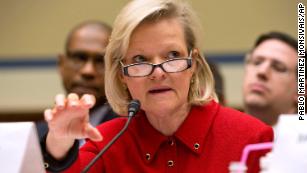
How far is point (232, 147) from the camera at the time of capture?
1.88 metres

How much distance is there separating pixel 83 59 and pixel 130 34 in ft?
5.15

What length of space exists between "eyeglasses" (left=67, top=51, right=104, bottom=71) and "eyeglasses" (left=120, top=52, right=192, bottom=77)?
1471mm

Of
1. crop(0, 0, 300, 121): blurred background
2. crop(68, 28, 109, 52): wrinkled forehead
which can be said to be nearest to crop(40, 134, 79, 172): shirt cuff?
crop(68, 28, 109, 52): wrinkled forehead

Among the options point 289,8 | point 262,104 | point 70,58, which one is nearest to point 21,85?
point 70,58

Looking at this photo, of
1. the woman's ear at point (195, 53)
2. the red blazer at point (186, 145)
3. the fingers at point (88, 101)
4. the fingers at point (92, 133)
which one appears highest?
the woman's ear at point (195, 53)

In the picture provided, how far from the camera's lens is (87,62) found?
11.0 ft

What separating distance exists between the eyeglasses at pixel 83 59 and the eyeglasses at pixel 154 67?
4.83 feet

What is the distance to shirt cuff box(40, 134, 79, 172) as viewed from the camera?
1682mm

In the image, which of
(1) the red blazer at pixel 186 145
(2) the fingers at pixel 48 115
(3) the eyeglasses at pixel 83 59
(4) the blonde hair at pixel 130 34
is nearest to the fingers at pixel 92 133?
(2) the fingers at pixel 48 115

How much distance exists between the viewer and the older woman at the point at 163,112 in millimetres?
1813

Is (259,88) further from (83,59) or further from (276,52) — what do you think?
(83,59)

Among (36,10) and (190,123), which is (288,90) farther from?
(36,10)

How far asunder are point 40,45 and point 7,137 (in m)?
3.78

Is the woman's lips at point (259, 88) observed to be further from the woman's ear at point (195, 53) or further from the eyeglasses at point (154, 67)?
the eyeglasses at point (154, 67)
